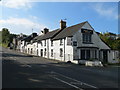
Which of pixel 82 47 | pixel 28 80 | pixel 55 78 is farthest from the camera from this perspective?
pixel 82 47

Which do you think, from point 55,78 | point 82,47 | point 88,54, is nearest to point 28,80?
point 55,78

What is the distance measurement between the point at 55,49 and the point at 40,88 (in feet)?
88.9

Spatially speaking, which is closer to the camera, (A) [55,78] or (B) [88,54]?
(A) [55,78]

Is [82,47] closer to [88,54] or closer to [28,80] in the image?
[88,54]

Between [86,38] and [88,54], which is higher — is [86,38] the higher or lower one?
the higher one

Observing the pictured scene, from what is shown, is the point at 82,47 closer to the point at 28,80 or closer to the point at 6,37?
the point at 28,80

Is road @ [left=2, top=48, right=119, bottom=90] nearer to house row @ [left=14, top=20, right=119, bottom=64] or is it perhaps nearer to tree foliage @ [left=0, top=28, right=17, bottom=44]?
house row @ [left=14, top=20, right=119, bottom=64]

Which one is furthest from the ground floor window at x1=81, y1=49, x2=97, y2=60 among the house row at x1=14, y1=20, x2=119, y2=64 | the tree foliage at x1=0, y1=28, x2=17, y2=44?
the tree foliage at x1=0, y1=28, x2=17, y2=44

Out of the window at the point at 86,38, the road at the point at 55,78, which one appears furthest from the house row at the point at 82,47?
the road at the point at 55,78

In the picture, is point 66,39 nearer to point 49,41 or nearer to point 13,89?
point 49,41

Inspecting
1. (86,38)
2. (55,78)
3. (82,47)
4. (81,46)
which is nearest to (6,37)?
(86,38)

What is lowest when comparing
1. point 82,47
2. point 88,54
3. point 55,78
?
point 55,78

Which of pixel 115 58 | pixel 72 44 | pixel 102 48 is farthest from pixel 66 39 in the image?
pixel 115 58

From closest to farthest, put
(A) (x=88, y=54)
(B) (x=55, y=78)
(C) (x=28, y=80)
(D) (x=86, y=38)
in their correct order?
(C) (x=28, y=80), (B) (x=55, y=78), (A) (x=88, y=54), (D) (x=86, y=38)
